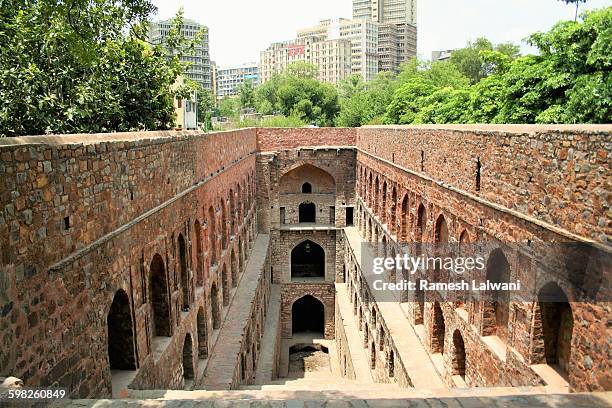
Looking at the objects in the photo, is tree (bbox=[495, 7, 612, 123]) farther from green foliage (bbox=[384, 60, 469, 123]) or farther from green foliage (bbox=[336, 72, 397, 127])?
green foliage (bbox=[336, 72, 397, 127])

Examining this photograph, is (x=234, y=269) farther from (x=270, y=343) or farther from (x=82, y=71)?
(x=82, y=71)

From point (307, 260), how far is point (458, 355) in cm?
1980

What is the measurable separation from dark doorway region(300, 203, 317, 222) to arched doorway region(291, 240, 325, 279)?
1.20m

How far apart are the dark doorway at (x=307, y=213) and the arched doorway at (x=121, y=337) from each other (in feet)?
71.3

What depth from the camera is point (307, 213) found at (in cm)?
2967

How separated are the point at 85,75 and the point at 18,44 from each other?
232cm

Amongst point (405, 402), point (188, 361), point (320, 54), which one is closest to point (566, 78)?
point (188, 361)

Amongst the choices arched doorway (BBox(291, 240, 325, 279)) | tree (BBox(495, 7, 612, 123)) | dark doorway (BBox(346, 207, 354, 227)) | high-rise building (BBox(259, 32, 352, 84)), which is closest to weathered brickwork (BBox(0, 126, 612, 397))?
tree (BBox(495, 7, 612, 123))

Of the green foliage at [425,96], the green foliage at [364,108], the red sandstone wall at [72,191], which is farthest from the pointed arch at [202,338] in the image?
the green foliage at [364,108]

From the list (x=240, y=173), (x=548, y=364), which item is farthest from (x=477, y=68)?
(x=548, y=364)

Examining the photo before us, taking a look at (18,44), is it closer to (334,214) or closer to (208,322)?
(208,322)

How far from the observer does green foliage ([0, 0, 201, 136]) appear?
39.7ft

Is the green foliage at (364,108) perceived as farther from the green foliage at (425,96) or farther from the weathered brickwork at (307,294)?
the weathered brickwork at (307,294)

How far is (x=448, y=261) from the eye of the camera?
1158cm
